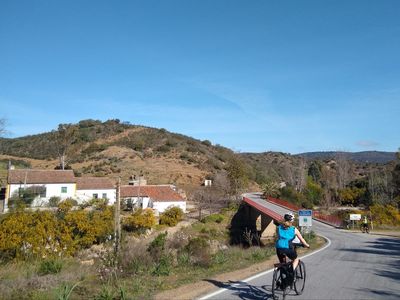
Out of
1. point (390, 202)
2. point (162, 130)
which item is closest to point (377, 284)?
point (390, 202)

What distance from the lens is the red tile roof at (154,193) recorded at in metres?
51.9

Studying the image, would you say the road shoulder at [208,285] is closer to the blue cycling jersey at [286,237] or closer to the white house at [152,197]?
the blue cycling jersey at [286,237]

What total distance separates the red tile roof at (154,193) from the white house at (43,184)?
21.8 feet

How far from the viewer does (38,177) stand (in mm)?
49938

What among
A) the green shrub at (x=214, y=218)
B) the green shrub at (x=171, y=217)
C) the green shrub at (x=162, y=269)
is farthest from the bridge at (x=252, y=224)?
the green shrub at (x=162, y=269)

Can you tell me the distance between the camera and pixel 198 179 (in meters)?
81.0

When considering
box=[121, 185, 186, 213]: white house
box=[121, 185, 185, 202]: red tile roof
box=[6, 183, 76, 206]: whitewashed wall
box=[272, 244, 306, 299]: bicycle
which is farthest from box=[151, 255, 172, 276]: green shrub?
box=[121, 185, 185, 202]: red tile roof

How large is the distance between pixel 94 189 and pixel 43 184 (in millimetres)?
6187

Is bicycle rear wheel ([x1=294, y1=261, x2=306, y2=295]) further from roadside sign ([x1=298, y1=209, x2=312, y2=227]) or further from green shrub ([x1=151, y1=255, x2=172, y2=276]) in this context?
roadside sign ([x1=298, y1=209, x2=312, y2=227])

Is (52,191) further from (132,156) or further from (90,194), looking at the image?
(132,156)

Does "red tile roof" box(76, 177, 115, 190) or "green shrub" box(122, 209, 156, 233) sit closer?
"green shrub" box(122, 209, 156, 233)

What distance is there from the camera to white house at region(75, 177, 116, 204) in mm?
51406

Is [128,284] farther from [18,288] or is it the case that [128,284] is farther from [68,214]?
[68,214]

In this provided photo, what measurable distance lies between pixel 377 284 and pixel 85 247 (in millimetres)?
26655
